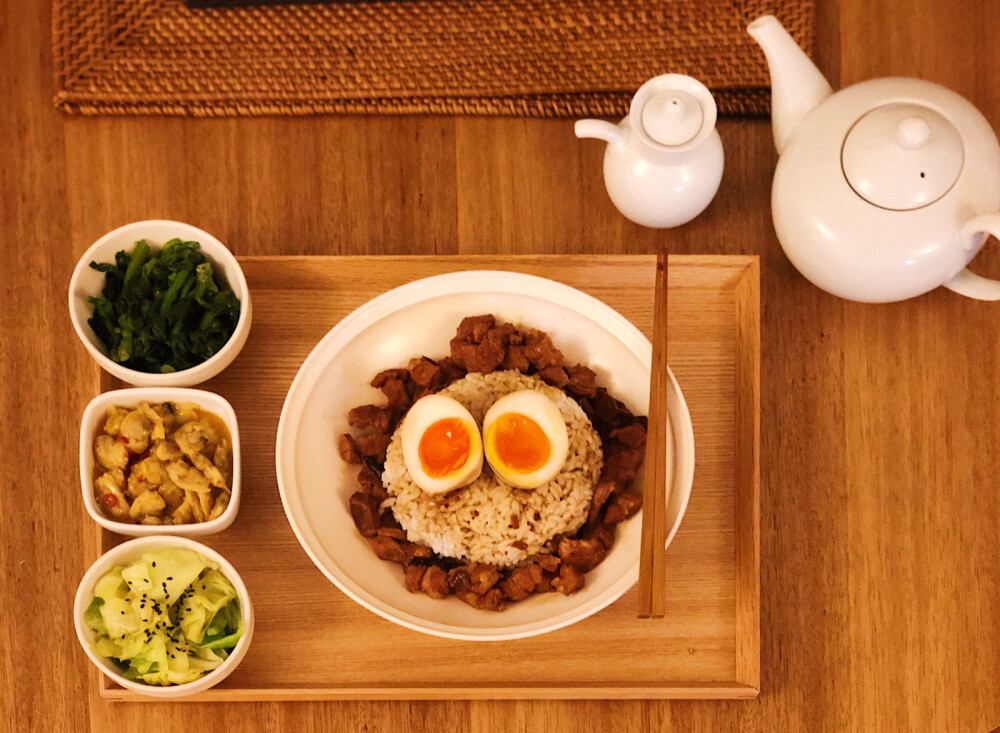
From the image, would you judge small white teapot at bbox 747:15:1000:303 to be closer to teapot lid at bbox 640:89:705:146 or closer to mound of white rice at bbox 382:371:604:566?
teapot lid at bbox 640:89:705:146

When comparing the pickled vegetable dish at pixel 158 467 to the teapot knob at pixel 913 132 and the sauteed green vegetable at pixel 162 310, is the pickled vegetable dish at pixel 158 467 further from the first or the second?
the teapot knob at pixel 913 132

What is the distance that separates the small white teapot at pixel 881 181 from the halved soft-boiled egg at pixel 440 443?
583 millimetres

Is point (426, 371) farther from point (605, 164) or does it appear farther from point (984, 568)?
point (984, 568)

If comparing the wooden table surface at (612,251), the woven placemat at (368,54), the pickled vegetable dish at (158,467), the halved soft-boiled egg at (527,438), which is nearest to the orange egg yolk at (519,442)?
the halved soft-boiled egg at (527,438)

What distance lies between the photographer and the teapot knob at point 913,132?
3.74ft

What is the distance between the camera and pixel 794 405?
4.79 feet

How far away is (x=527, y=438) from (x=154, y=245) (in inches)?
25.9

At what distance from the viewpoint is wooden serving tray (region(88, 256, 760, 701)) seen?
52.4 inches

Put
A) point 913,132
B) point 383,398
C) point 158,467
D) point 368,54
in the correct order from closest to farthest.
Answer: point 913,132, point 158,467, point 383,398, point 368,54

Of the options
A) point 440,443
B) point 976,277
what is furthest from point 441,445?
point 976,277

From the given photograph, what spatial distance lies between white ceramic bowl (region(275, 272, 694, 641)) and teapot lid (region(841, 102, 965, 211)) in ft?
1.27

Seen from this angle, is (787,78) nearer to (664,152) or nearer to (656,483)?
(664,152)

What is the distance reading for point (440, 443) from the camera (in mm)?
1296

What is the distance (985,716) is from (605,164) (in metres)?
1.08
